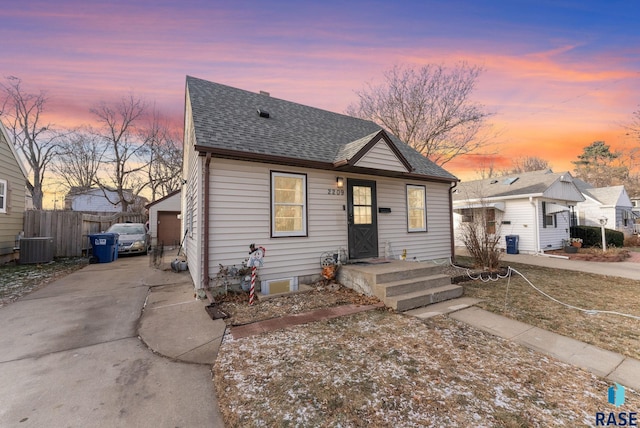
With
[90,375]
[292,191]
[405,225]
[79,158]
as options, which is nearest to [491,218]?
[405,225]

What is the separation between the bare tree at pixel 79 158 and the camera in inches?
854

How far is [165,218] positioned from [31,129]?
13.7 metres

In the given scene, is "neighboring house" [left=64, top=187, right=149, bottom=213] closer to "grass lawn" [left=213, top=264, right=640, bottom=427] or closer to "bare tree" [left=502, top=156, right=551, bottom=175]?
"grass lawn" [left=213, top=264, right=640, bottom=427]

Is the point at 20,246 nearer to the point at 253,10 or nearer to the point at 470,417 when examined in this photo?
the point at 253,10

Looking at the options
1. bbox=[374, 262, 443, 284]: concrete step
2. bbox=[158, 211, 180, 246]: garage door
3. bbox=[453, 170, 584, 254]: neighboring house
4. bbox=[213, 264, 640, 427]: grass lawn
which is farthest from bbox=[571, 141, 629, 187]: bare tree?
bbox=[158, 211, 180, 246]: garage door

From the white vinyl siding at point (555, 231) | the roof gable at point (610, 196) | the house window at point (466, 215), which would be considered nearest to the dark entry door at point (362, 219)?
the house window at point (466, 215)

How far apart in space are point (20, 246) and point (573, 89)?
22.9 meters

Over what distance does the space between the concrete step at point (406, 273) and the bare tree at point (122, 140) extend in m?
23.4

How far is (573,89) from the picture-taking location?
11281mm

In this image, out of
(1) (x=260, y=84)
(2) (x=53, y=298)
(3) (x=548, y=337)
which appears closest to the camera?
(3) (x=548, y=337)

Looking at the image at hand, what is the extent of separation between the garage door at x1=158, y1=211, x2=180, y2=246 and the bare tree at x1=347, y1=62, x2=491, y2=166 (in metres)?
15.9

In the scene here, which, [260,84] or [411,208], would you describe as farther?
[260,84]

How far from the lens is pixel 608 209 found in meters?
21.6

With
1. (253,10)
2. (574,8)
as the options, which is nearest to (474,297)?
(253,10)
